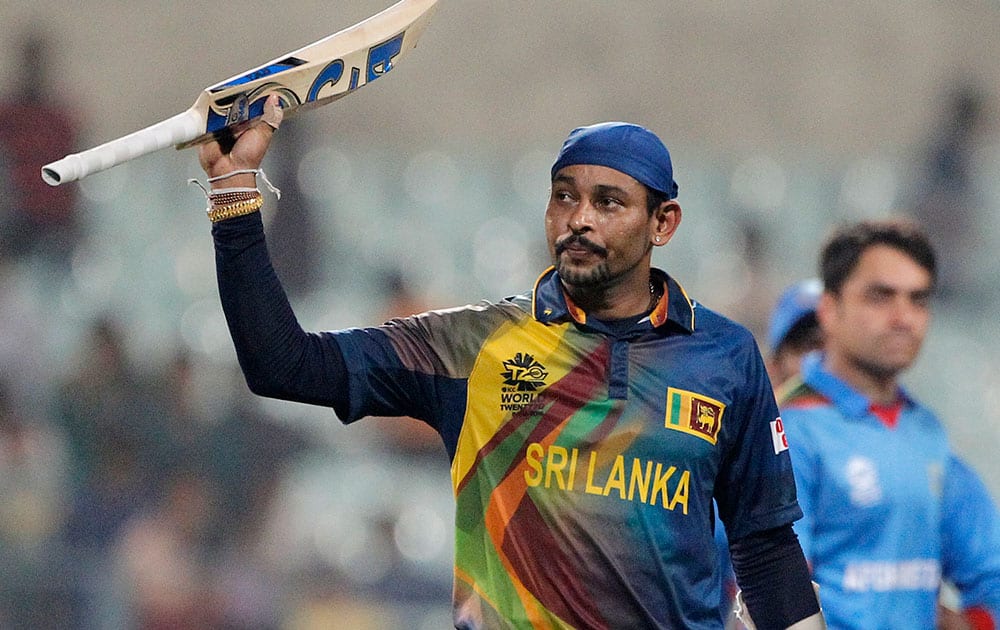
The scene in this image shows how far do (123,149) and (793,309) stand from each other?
3829mm

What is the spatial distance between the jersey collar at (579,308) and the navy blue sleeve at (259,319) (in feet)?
1.75

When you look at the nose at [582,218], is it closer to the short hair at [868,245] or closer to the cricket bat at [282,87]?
the cricket bat at [282,87]

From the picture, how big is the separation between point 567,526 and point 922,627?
2169 mm

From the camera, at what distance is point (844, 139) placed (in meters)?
10.1

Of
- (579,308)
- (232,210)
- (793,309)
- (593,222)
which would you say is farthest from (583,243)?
(793,309)

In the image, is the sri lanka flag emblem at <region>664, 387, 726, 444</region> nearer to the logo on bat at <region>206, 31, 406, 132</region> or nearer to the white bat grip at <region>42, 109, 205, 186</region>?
the logo on bat at <region>206, 31, 406, 132</region>

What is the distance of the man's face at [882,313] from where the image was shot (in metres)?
5.15

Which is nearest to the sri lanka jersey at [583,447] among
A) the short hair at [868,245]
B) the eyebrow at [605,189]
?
the eyebrow at [605,189]

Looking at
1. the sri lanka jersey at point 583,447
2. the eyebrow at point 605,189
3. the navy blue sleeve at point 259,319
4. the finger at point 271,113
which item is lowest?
the sri lanka jersey at point 583,447

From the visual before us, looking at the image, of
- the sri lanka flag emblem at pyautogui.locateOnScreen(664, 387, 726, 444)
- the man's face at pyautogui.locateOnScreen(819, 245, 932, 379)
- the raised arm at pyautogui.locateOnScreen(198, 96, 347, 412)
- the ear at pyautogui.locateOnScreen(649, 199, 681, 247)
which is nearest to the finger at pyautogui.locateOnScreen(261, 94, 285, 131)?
the raised arm at pyautogui.locateOnScreen(198, 96, 347, 412)

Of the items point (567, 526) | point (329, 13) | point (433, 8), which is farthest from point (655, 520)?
point (329, 13)

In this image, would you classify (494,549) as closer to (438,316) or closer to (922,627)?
(438,316)

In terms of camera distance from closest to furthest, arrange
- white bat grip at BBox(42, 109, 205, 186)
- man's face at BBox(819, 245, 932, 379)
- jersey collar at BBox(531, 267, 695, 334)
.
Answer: white bat grip at BBox(42, 109, 205, 186), jersey collar at BBox(531, 267, 695, 334), man's face at BBox(819, 245, 932, 379)

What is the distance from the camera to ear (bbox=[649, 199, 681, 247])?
3.40 metres
